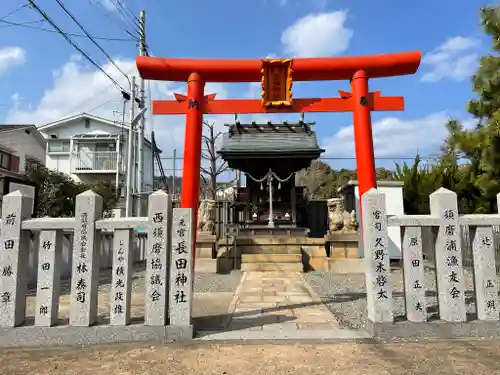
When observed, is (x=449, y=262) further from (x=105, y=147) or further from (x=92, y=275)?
(x=105, y=147)

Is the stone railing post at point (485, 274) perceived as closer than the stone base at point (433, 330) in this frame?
No

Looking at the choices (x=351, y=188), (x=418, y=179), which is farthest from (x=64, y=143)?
(x=418, y=179)

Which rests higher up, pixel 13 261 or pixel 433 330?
pixel 13 261

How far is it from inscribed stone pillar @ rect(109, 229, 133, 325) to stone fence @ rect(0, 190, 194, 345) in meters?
0.01

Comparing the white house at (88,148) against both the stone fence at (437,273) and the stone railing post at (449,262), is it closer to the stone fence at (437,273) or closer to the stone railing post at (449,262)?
the stone fence at (437,273)

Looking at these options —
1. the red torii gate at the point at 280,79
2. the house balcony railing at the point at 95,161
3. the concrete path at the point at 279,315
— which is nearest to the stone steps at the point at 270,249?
the concrete path at the point at 279,315

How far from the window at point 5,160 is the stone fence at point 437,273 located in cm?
1887

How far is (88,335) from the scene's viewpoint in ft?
14.9

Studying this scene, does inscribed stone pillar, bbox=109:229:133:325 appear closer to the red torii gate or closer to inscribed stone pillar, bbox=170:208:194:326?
inscribed stone pillar, bbox=170:208:194:326

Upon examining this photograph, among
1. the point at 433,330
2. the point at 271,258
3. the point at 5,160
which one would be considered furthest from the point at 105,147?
the point at 433,330

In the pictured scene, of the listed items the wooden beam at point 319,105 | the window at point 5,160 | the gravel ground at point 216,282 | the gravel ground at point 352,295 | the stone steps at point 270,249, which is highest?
the window at point 5,160

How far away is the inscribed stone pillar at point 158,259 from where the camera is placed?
462 centimetres

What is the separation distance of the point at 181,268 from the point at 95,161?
22858mm

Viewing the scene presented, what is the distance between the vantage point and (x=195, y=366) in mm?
3734
